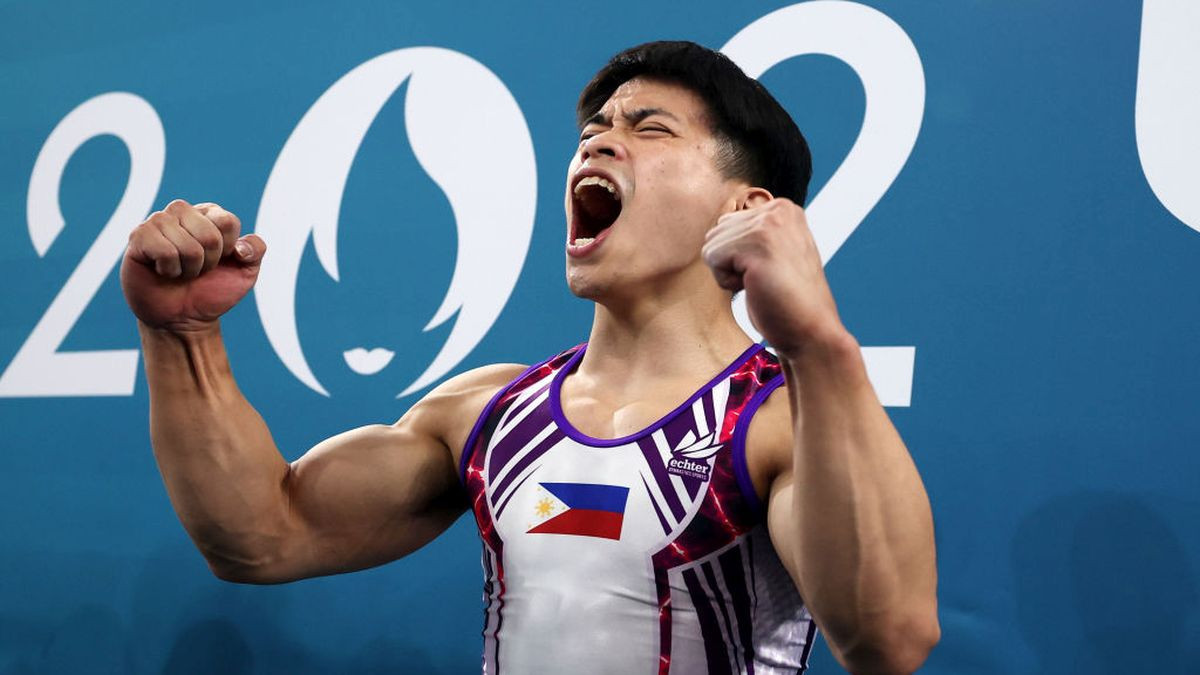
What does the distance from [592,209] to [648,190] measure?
0.38ft

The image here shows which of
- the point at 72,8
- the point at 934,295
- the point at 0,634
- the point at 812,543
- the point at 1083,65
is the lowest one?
the point at 0,634

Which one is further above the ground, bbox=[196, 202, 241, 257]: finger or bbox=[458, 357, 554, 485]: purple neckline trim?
bbox=[196, 202, 241, 257]: finger

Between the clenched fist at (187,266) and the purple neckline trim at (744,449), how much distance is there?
1.57 ft

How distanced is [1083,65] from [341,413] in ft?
4.02

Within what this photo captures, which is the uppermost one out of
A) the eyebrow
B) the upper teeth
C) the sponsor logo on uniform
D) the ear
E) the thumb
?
the eyebrow

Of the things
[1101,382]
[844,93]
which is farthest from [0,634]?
[1101,382]

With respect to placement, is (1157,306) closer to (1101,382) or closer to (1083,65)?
→ (1101,382)

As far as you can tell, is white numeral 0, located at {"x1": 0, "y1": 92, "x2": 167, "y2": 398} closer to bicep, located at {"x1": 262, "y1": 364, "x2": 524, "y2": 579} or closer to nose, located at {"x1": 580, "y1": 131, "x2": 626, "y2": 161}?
bicep, located at {"x1": 262, "y1": 364, "x2": 524, "y2": 579}

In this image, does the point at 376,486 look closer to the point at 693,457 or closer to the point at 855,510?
the point at 693,457

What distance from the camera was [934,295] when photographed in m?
1.50

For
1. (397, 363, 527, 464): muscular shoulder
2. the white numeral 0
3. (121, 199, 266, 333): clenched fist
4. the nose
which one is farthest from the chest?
the white numeral 0

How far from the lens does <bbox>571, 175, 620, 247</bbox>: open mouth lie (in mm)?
1296

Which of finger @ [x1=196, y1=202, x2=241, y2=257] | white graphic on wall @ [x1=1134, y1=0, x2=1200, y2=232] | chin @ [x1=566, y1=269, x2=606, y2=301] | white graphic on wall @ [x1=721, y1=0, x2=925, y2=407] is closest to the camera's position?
finger @ [x1=196, y1=202, x2=241, y2=257]

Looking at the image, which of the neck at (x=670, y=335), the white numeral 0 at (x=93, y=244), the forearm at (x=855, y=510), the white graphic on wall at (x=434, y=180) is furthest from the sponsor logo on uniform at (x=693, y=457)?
the white numeral 0 at (x=93, y=244)
